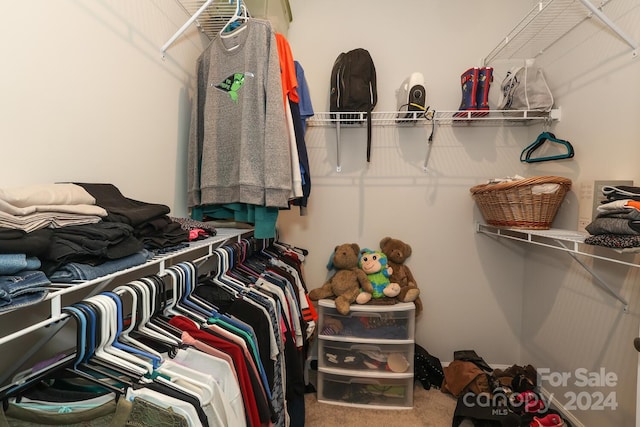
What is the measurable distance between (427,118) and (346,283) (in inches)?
43.6

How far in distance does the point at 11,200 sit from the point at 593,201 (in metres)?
2.05

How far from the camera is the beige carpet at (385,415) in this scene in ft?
5.42

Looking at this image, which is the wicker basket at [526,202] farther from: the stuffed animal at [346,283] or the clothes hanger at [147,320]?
the clothes hanger at [147,320]

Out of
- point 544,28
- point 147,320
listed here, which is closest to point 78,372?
point 147,320

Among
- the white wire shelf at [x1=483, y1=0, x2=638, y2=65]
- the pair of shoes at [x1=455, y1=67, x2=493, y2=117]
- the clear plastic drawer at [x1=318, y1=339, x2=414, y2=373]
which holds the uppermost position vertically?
the white wire shelf at [x1=483, y1=0, x2=638, y2=65]

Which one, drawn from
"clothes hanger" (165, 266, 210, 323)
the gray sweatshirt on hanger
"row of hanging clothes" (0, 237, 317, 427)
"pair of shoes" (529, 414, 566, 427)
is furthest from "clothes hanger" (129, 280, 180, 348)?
"pair of shoes" (529, 414, 566, 427)

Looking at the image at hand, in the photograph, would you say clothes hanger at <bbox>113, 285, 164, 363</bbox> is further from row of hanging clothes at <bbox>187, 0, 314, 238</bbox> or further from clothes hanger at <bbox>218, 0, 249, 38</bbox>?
clothes hanger at <bbox>218, 0, 249, 38</bbox>

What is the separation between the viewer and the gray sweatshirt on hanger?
1.28 meters

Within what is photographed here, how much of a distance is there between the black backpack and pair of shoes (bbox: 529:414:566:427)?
63.4 inches

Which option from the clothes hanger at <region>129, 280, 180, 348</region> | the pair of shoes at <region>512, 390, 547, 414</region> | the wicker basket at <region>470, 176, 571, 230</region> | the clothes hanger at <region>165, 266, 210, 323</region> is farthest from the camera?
the pair of shoes at <region>512, 390, 547, 414</region>

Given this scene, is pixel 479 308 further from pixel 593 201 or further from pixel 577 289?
pixel 593 201

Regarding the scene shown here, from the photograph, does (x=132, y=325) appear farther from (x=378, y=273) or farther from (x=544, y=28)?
(x=544, y=28)

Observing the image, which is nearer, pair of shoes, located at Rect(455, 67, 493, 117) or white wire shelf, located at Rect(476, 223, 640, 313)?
white wire shelf, located at Rect(476, 223, 640, 313)

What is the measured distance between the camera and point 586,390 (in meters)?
1.52
